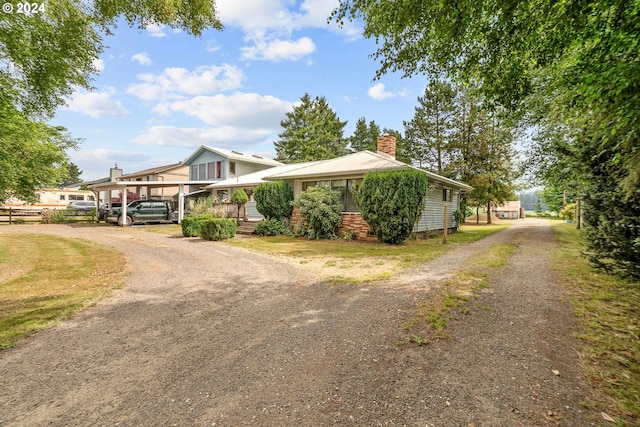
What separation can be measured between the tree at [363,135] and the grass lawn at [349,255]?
109ft

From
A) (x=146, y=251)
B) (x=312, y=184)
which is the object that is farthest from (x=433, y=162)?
(x=146, y=251)

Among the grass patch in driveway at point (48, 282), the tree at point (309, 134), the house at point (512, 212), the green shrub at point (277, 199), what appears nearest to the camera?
the grass patch in driveway at point (48, 282)

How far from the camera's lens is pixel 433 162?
94.2ft

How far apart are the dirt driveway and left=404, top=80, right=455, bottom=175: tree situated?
2465 cm

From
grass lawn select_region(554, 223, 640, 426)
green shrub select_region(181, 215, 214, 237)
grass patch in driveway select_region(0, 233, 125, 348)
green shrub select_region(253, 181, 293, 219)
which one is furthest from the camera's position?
green shrub select_region(253, 181, 293, 219)

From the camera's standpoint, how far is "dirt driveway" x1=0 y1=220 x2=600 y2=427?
88.2 inches

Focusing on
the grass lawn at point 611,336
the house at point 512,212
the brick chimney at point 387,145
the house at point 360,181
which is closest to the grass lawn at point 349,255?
the house at point 360,181

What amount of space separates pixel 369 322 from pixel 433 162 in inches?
1087

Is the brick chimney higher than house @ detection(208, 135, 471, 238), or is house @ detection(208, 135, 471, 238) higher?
the brick chimney

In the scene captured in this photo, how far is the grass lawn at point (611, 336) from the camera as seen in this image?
95.3 inches

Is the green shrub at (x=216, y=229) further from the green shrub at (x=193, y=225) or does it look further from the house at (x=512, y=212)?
the house at (x=512, y=212)

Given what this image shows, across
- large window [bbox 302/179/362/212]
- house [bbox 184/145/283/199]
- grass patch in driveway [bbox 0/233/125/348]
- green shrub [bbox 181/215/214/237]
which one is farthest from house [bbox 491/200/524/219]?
grass patch in driveway [bbox 0/233/125/348]

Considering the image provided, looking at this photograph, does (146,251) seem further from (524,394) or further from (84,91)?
(524,394)

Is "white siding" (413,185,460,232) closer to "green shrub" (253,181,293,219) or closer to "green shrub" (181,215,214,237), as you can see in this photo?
"green shrub" (253,181,293,219)
